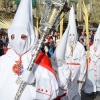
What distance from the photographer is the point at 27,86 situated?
13.0ft

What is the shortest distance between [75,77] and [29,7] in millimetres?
3651

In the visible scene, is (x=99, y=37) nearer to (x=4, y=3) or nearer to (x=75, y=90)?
(x=75, y=90)

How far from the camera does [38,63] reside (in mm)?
3996

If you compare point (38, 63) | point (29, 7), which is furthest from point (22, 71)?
point (29, 7)

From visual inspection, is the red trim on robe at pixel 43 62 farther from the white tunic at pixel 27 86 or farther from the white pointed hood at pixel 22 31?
the white pointed hood at pixel 22 31

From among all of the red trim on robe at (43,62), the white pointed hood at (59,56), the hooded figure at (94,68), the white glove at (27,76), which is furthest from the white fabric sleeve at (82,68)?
the white glove at (27,76)

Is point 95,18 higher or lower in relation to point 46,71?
lower

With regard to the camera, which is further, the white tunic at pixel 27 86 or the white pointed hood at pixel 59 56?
the white pointed hood at pixel 59 56

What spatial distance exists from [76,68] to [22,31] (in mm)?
3737

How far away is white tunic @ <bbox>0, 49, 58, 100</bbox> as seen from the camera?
3.82m

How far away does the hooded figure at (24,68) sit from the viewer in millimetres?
3834

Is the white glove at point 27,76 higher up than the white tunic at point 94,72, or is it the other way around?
the white glove at point 27,76

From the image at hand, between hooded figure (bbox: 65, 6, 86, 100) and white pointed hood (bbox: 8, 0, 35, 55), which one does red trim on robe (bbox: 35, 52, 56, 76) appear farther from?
hooded figure (bbox: 65, 6, 86, 100)

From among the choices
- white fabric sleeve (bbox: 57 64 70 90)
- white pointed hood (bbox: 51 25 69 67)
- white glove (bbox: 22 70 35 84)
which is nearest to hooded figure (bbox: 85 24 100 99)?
white fabric sleeve (bbox: 57 64 70 90)
